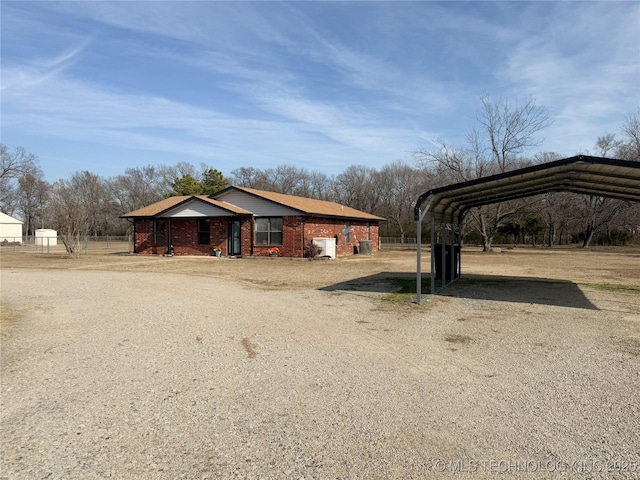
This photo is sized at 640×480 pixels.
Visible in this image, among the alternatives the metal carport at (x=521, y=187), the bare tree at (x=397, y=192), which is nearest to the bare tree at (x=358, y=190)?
the bare tree at (x=397, y=192)

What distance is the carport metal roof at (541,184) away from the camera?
8.76 metres

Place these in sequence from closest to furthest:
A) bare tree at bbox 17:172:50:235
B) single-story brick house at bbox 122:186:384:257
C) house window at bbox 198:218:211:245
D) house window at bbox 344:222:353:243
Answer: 1. single-story brick house at bbox 122:186:384:257
2. house window at bbox 198:218:211:245
3. house window at bbox 344:222:353:243
4. bare tree at bbox 17:172:50:235

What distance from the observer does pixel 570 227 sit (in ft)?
152

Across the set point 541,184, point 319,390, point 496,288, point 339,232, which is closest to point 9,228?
point 339,232

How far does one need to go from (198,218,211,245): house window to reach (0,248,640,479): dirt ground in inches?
632

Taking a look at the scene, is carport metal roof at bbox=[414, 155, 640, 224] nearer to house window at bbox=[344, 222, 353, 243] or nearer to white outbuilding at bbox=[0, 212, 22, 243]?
house window at bbox=[344, 222, 353, 243]

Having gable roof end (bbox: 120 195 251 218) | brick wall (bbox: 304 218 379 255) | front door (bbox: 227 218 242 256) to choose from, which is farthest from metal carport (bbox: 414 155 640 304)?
front door (bbox: 227 218 242 256)

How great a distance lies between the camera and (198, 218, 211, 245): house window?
25.1m

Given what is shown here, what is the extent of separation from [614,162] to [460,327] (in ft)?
13.3

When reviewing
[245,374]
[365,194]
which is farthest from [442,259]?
[365,194]

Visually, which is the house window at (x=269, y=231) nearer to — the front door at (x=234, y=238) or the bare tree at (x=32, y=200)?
the front door at (x=234, y=238)

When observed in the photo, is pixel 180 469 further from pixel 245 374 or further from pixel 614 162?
pixel 614 162

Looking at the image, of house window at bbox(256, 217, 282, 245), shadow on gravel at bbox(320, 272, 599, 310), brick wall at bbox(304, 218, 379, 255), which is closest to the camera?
shadow on gravel at bbox(320, 272, 599, 310)

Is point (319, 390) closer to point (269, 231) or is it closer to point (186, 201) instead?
point (269, 231)
